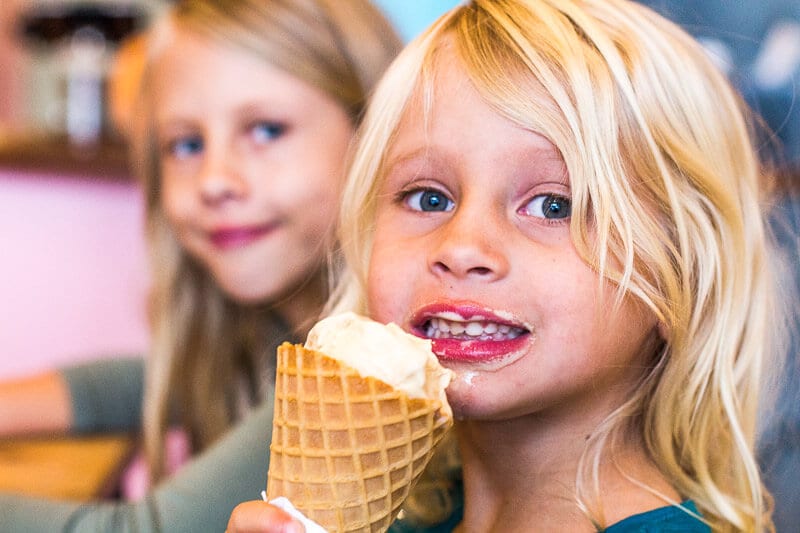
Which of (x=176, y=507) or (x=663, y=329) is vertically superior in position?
(x=663, y=329)

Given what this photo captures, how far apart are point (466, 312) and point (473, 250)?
0.06m

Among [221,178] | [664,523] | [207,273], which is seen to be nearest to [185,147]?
[221,178]

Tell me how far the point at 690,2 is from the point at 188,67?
0.87m

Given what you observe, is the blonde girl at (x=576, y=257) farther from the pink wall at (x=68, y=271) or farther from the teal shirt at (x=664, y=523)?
the pink wall at (x=68, y=271)

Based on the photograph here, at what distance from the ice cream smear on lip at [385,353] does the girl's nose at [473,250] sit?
0.08m

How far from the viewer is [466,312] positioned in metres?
0.91

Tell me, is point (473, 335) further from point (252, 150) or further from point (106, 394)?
point (106, 394)

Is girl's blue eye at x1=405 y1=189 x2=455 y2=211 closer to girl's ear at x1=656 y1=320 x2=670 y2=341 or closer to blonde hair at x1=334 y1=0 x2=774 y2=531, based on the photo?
blonde hair at x1=334 y1=0 x2=774 y2=531

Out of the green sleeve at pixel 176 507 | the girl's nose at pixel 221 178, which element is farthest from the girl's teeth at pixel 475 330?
the girl's nose at pixel 221 178

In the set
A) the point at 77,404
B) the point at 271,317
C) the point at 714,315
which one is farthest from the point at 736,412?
the point at 77,404

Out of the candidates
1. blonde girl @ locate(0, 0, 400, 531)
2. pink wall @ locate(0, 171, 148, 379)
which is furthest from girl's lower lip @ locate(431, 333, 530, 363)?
pink wall @ locate(0, 171, 148, 379)

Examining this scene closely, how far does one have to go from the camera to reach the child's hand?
2.65ft

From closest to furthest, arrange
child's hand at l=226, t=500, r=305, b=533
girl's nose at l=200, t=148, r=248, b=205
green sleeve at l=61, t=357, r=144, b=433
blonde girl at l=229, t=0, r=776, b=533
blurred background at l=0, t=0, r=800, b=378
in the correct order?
1. child's hand at l=226, t=500, r=305, b=533
2. blonde girl at l=229, t=0, r=776, b=533
3. girl's nose at l=200, t=148, r=248, b=205
4. green sleeve at l=61, t=357, r=144, b=433
5. blurred background at l=0, t=0, r=800, b=378

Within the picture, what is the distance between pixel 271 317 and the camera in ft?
5.74
